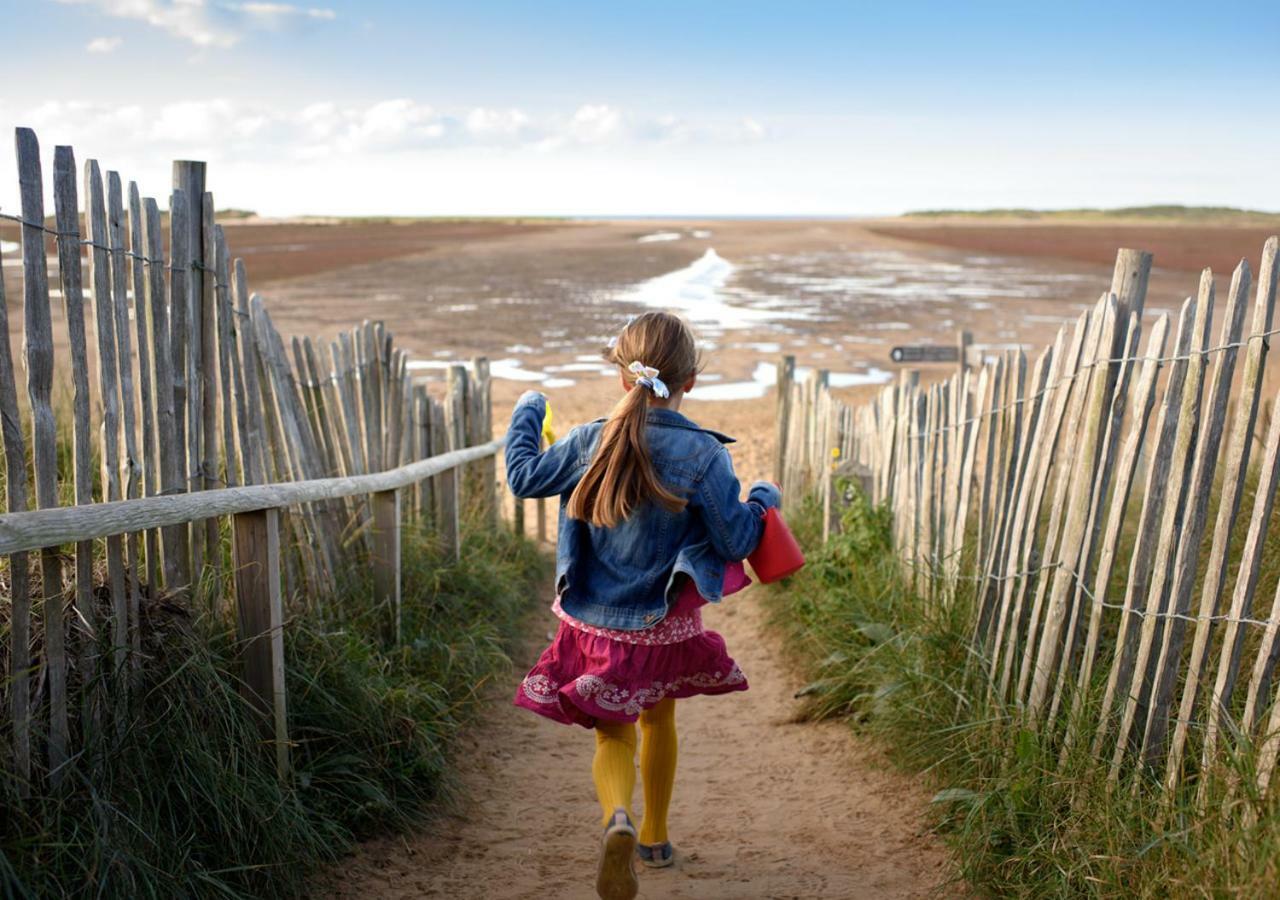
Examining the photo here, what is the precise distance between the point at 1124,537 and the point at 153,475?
401 centimetres

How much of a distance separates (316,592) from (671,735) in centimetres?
162

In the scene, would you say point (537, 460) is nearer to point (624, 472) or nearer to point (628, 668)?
point (624, 472)

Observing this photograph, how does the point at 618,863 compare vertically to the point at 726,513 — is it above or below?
below

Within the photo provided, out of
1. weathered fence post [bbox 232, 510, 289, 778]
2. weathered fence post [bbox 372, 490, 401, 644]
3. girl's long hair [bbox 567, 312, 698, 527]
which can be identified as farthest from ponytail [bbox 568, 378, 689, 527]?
weathered fence post [bbox 372, 490, 401, 644]

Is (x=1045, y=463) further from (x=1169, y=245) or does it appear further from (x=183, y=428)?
(x=1169, y=245)

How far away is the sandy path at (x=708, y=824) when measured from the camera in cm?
357

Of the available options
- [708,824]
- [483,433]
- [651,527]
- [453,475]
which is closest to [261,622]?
[651,527]

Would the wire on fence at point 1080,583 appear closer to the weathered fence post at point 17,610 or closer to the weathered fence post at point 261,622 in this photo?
the weathered fence post at point 261,622

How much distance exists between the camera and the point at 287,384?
15.1 ft

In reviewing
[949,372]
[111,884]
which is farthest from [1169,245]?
[111,884]

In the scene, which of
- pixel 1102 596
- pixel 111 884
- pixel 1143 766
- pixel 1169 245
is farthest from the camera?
pixel 1169 245

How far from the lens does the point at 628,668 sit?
335 centimetres

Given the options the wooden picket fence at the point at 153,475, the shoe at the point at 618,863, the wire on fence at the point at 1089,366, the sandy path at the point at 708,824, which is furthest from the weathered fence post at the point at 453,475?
the shoe at the point at 618,863

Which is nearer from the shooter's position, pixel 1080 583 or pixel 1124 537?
pixel 1080 583
